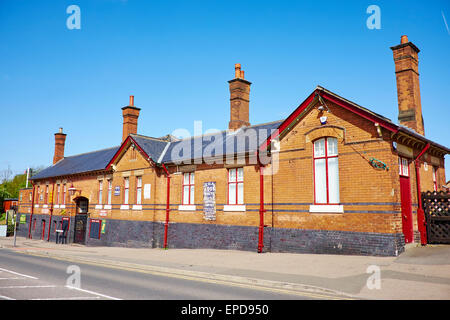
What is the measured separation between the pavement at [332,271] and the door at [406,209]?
562mm

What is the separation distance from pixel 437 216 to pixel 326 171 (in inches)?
189

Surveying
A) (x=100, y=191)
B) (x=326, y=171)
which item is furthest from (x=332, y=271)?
(x=100, y=191)

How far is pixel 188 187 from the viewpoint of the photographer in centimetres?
2152

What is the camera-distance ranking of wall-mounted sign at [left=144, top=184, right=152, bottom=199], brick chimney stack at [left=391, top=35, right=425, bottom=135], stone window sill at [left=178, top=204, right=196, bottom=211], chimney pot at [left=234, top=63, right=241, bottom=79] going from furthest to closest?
wall-mounted sign at [left=144, top=184, right=152, bottom=199] → chimney pot at [left=234, top=63, right=241, bottom=79] → stone window sill at [left=178, top=204, right=196, bottom=211] → brick chimney stack at [left=391, top=35, right=425, bottom=135]

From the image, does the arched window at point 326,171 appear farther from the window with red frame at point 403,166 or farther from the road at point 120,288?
the road at point 120,288

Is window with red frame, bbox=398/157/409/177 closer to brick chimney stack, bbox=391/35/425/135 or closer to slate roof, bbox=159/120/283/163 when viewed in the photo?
brick chimney stack, bbox=391/35/425/135

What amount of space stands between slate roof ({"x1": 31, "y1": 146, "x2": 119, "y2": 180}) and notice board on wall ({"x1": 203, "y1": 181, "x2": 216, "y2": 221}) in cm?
1124

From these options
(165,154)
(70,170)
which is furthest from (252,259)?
(70,170)

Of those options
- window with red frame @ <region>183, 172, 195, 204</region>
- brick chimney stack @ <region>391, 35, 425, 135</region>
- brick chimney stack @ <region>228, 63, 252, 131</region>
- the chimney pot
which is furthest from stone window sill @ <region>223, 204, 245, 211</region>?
brick chimney stack @ <region>391, 35, 425, 135</region>

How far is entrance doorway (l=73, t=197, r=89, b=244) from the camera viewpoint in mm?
29500

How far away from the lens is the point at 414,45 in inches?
687

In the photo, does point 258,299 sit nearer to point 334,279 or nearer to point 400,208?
point 334,279

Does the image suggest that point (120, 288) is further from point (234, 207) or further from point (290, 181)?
point (234, 207)

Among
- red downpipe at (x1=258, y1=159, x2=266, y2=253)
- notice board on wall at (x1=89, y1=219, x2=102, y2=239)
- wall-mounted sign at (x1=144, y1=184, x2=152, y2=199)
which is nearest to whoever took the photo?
red downpipe at (x1=258, y1=159, x2=266, y2=253)
